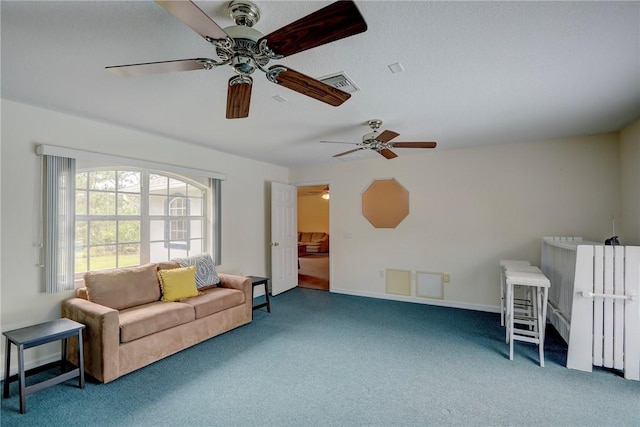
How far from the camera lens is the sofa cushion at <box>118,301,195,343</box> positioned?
8.68 ft

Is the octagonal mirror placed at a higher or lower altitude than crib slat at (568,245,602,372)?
higher

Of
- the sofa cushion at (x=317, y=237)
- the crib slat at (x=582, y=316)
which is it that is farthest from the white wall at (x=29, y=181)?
the sofa cushion at (x=317, y=237)

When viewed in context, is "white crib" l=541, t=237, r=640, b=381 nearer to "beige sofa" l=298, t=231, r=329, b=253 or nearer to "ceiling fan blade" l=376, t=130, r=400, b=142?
"ceiling fan blade" l=376, t=130, r=400, b=142

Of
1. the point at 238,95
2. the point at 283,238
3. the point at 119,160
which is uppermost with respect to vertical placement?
the point at 238,95

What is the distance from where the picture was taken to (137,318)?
2732 millimetres

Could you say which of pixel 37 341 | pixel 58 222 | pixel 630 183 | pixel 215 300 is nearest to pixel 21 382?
pixel 37 341

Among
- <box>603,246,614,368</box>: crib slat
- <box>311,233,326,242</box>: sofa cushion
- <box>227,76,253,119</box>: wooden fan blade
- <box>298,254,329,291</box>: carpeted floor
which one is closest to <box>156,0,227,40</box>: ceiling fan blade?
<box>227,76,253,119</box>: wooden fan blade

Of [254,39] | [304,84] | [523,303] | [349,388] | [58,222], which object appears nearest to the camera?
[254,39]

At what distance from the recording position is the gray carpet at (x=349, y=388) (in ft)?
6.75

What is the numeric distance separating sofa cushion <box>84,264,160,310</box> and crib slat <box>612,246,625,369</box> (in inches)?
177

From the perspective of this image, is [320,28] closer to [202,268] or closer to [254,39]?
[254,39]

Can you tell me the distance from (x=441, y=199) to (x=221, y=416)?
4074mm

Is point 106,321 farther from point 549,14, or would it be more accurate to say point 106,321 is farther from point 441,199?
point 441,199

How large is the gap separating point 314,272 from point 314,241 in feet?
11.4
